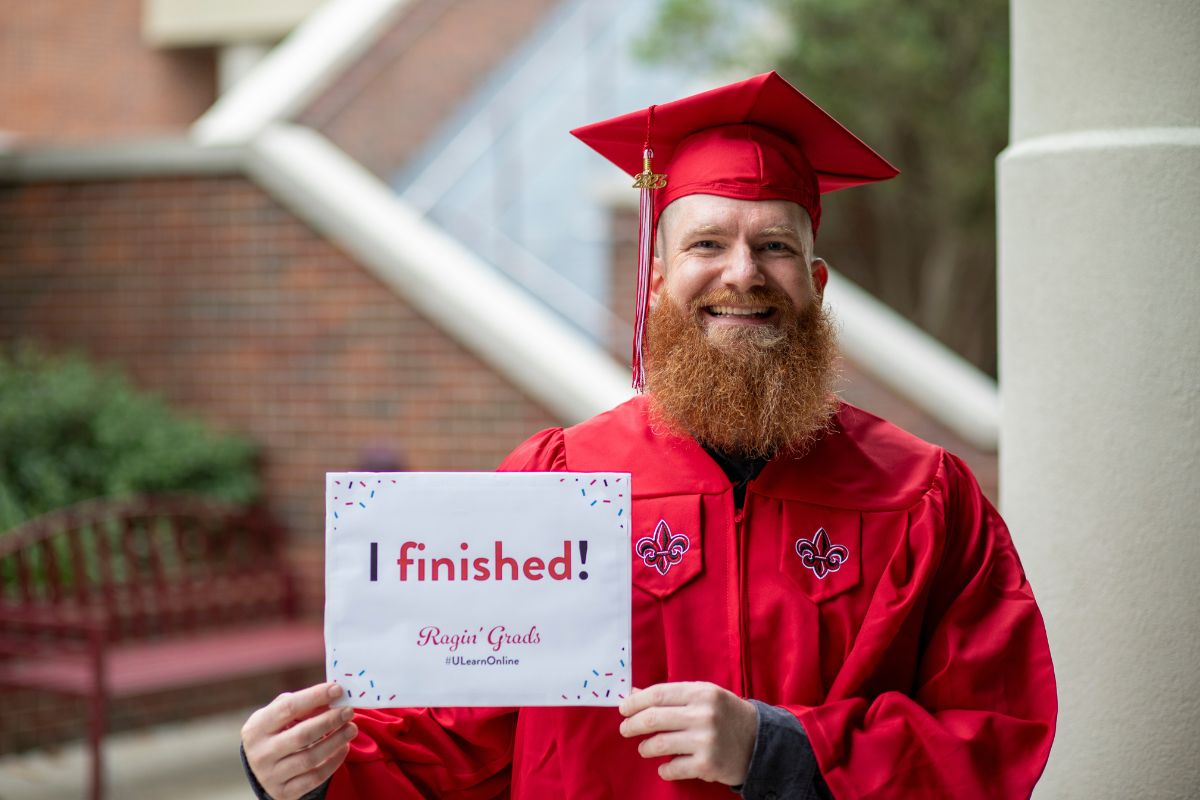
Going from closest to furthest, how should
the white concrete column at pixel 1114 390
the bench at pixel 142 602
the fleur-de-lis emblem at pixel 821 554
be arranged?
1. the fleur-de-lis emblem at pixel 821 554
2. the white concrete column at pixel 1114 390
3. the bench at pixel 142 602

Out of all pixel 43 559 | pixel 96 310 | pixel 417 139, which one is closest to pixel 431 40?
pixel 417 139

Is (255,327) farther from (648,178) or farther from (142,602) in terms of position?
(648,178)

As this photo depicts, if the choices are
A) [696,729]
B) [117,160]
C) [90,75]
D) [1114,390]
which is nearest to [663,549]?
[696,729]

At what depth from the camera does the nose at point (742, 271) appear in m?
2.41

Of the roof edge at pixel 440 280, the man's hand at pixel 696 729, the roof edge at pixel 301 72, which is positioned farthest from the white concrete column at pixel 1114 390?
the roof edge at pixel 301 72

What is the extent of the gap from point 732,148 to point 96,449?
546 cm

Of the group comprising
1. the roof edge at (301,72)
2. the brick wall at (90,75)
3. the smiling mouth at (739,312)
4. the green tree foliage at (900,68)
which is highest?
the brick wall at (90,75)

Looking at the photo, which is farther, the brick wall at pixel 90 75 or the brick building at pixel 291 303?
the brick wall at pixel 90 75

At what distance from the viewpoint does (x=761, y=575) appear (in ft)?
7.79

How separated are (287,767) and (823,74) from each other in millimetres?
11223

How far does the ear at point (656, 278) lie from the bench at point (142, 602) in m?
3.79

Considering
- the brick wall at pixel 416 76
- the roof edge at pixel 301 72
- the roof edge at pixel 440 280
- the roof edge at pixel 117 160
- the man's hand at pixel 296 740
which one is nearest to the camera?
the man's hand at pixel 296 740

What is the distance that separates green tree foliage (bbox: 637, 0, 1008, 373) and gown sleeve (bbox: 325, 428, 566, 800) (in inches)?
389

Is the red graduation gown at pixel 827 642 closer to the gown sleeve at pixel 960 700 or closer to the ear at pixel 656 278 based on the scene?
the gown sleeve at pixel 960 700
